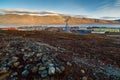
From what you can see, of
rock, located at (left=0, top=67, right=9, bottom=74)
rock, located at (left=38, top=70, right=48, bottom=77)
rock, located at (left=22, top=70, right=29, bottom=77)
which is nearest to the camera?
rock, located at (left=38, top=70, right=48, bottom=77)

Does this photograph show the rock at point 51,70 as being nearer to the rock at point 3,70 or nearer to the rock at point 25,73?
the rock at point 25,73

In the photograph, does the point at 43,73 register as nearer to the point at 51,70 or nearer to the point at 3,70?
the point at 51,70

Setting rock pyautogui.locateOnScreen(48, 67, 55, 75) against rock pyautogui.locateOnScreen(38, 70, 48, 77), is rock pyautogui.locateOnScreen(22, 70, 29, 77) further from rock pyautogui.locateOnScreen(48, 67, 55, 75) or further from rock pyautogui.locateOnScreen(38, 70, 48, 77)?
rock pyautogui.locateOnScreen(48, 67, 55, 75)

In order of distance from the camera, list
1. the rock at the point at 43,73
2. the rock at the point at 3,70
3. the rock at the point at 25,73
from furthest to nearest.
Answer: the rock at the point at 3,70 → the rock at the point at 25,73 → the rock at the point at 43,73

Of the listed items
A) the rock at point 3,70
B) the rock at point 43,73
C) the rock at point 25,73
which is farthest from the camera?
the rock at point 3,70

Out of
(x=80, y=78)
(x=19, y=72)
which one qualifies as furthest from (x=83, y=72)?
(x=19, y=72)

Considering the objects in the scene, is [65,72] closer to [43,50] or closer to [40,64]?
[40,64]

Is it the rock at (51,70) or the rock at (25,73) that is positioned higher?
the rock at (51,70)

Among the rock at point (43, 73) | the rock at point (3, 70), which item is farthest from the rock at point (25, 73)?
the rock at point (3, 70)

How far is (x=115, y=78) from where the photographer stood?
1192 centimetres

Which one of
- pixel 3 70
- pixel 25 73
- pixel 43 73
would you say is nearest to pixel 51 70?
pixel 43 73

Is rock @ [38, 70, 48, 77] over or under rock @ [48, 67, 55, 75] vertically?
under

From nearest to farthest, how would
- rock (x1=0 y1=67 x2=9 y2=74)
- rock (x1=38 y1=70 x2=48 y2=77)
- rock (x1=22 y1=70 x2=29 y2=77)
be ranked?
rock (x1=38 y1=70 x2=48 y2=77) < rock (x1=22 y1=70 x2=29 y2=77) < rock (x1=0 y1=67 x2=9 y2=74)

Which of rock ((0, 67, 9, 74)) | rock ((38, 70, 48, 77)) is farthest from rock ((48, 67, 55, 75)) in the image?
rock ((0, 67, 9, 74))
